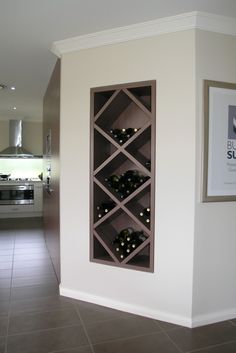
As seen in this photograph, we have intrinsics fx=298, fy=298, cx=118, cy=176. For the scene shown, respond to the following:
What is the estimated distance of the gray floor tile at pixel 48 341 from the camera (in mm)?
2152

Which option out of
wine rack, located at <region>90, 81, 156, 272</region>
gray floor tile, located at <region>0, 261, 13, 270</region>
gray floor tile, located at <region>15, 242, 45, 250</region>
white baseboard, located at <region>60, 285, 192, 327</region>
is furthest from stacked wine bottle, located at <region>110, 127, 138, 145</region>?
gray floor tile, located at <region>15, 242, 45, 250</region>

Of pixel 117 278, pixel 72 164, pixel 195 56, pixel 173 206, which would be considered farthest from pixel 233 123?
pixel 117 278

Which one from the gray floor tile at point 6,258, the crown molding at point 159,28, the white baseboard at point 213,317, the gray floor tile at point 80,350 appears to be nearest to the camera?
the gray floor tile at point 80,350

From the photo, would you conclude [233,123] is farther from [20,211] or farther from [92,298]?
[20,211]

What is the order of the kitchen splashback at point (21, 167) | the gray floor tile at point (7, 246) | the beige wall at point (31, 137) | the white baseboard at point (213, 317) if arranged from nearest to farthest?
the white baseboard at point (213, 317) → the gray floor tile at point (7, 246) → the beige wall at point (31, 137) → the kitchen splashback at point (21, 167)

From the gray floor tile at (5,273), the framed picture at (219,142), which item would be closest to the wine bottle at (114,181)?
the framed picture at (219,142)

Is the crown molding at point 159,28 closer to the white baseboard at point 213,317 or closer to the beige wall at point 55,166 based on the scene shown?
the beige wall at point 55,166

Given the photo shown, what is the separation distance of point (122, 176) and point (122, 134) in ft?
1.29

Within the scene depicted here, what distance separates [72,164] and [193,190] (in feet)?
3.89

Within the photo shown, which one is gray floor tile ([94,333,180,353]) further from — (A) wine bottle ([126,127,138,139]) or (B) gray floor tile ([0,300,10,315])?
(A) wine bottle ([126,127,138,139])

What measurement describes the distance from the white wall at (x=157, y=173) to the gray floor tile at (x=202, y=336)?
0.41 ft

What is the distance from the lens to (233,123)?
2.49 meters

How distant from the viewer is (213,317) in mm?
2527

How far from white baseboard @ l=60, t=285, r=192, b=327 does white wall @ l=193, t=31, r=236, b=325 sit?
0.45 ft
